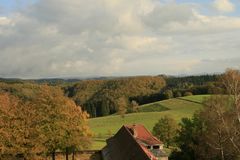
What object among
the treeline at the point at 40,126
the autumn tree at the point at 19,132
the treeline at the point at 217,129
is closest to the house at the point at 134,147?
the treeline at the point at 217,129

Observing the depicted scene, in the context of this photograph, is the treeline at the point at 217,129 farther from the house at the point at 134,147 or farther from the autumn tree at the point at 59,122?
the autumn tree at the point at 59,122

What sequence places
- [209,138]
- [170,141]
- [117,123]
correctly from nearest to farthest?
[209,138]
[170,141]
[117,123]

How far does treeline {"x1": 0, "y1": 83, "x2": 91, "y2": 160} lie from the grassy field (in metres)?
38.9

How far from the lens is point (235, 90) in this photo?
38.2m

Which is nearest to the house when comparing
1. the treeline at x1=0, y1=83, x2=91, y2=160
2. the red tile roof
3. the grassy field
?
the red tile roof

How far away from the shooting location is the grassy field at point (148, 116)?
369 ft

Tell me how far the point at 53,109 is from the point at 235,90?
29.3 meters

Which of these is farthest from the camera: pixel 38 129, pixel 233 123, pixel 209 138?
pixel 38 129

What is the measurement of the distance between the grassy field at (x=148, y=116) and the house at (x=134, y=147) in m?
35.4

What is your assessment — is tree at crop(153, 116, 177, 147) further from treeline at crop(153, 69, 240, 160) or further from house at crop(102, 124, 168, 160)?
treeline at crop(153, 69, 240, 160)

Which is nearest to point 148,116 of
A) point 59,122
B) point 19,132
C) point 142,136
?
point 142,136

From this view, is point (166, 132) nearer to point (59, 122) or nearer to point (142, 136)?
point (142, 136)

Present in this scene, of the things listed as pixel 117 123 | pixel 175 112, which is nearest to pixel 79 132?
pixel 117 123

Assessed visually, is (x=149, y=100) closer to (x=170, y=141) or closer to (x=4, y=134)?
(x=170, y=141)
